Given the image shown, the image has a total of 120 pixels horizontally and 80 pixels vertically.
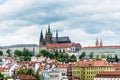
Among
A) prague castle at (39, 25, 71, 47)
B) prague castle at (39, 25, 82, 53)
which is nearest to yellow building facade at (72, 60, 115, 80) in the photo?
prague castle at (39, 25, 82, 53)

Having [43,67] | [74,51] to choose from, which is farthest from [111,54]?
[43,67]

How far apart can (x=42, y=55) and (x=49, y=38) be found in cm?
3118

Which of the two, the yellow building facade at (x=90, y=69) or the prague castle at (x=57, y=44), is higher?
the prague castle at (x=57, y=44)

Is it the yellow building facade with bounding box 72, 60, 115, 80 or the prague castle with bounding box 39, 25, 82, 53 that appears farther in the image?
the prague castle with bounding box 39, 25, 82, 53

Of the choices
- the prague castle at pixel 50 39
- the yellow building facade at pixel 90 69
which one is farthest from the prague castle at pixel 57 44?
the yellow building facade at pixel 90 69

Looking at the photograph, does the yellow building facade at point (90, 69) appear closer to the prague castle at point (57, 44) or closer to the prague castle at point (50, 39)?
the prague castle at point (57, 44)

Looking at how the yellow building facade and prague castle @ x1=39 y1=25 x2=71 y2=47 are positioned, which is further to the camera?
prague castle @ x1=39 y1=25 x2=71 y2=47

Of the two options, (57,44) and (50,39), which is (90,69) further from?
(50,39)

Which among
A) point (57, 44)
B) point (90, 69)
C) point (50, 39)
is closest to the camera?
point (90, 69)

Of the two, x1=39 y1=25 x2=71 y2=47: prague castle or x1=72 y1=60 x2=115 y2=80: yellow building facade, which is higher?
x1=39 y1=25 x2=71 y2=47: prague castle

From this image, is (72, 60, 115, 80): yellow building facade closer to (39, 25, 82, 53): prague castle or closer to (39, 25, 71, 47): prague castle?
(39, 25, 82, 53): prague castle

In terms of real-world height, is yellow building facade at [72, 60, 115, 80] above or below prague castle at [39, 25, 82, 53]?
below

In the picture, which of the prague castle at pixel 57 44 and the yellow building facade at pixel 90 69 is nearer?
the yellow building facade at pixel 90 69

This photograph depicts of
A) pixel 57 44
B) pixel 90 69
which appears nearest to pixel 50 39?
pixel 57 44
